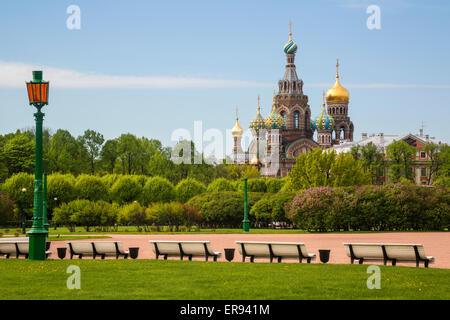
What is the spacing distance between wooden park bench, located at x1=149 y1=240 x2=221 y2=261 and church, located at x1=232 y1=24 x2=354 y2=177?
129288 mm

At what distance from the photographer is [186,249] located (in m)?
21.7

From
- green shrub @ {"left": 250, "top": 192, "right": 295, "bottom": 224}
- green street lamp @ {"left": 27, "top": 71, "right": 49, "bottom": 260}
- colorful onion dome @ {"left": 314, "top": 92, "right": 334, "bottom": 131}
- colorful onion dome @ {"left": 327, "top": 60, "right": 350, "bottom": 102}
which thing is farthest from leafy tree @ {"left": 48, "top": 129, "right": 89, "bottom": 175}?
colorful onion dome @ {"left": 327, "top": 60, "right": 350, "bottom": 102}

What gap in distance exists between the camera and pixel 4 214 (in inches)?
2299

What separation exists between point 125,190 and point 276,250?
5663cm

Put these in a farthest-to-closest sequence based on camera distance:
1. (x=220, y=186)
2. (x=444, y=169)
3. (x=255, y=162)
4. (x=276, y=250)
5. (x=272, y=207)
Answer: (x=255, y=162)
(x=444, y=169)
(x=220, y=186)
(x=272, y=207)
(x=276, y=250)

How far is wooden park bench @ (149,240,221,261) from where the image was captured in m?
21.4

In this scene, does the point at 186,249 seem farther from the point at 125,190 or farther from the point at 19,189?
the point at 125,190

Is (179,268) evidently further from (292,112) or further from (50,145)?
(292,112)

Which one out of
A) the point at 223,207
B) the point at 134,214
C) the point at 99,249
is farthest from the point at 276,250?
the point at 223,207

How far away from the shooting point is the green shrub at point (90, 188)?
7112cm

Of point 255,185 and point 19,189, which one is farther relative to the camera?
point 255,185
